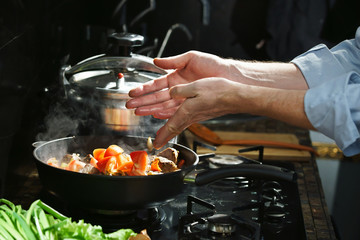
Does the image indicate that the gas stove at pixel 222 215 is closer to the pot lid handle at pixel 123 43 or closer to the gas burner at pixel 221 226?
the gas burner at pixel 221 226

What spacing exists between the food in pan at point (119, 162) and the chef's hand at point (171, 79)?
0.15m

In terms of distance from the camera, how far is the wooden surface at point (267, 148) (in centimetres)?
217

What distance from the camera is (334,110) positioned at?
4.10 ft

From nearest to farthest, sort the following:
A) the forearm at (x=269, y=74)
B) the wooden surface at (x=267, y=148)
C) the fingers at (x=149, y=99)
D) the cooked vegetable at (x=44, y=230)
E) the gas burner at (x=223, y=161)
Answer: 1. the cooked vegetable at (x=44, y=230)
2. the fingers at (x=149, y=99)
3. the forearm at (x=269, y=74)
4. the gas burner at (x=223, y=161)
5. the wooden surface at (x=267, y=148)

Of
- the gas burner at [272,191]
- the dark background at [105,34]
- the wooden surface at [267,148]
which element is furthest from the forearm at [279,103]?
the wooden surface at [267,148]

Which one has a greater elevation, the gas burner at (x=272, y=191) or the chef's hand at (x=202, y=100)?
the chef's hand at (x=202, y=100)

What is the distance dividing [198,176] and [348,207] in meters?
1.84

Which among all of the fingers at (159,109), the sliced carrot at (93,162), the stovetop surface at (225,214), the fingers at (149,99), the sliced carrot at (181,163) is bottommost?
the stovetop surface at (225,214)

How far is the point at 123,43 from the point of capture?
1706 mm

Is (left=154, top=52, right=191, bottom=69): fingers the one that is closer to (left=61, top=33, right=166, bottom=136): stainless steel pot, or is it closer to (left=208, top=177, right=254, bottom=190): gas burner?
(left=61, top=33, right=166, bottom=136): stainless steel pot

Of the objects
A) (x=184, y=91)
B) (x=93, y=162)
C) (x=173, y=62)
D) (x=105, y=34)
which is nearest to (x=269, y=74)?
(x=173, y=62)

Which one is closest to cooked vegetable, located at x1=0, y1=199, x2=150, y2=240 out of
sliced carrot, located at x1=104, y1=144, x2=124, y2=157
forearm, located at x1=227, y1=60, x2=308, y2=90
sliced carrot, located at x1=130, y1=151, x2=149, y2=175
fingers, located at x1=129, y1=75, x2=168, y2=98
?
sliced carrot, located at x1=130, y1=151, x2=149, y2=175

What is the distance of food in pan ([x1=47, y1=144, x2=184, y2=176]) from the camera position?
4.38 feet

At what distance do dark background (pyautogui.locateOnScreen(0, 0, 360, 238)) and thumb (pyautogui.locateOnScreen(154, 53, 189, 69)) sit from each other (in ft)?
1.10
